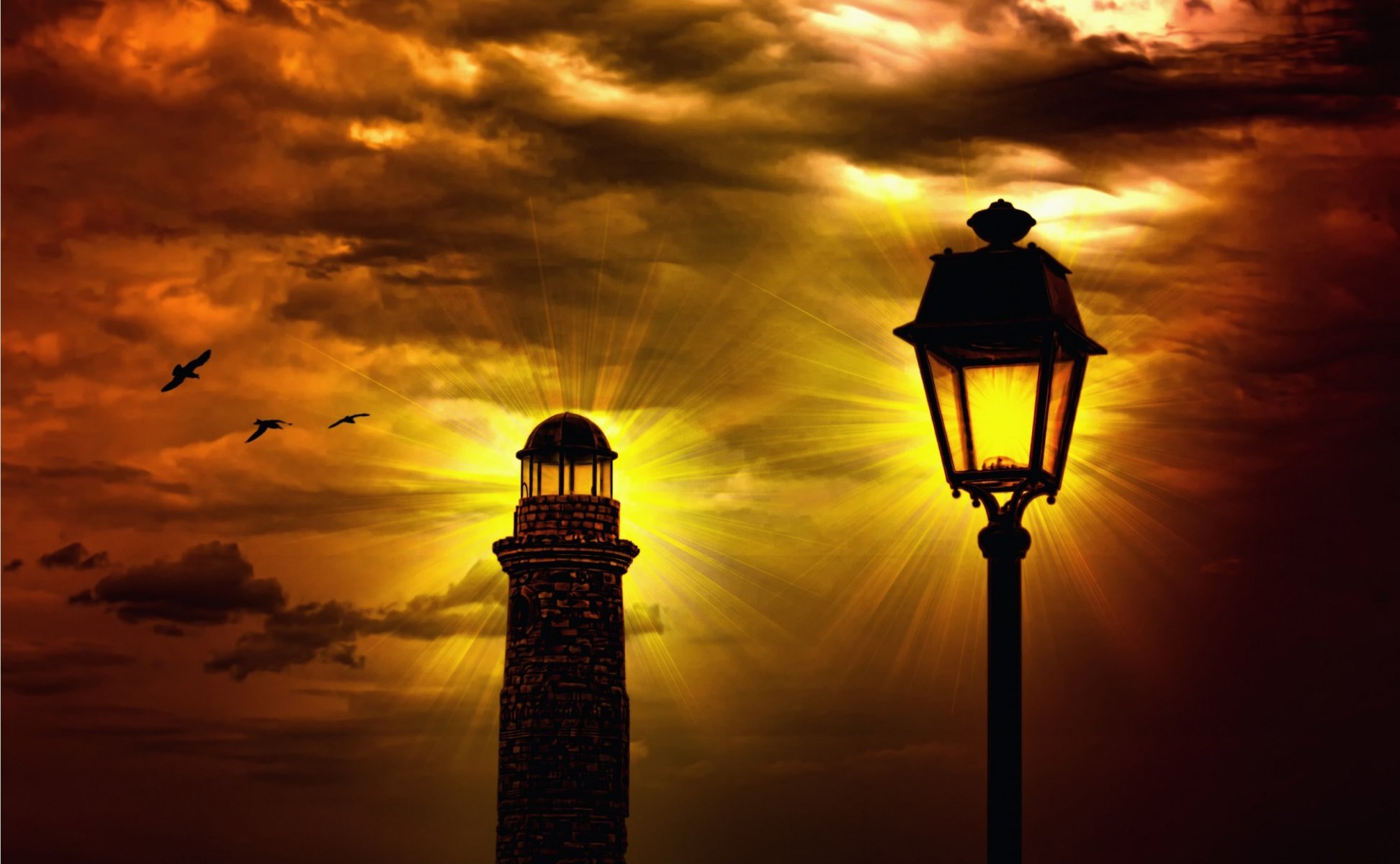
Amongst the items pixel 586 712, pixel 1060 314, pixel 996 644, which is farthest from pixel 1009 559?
pixel 586 712

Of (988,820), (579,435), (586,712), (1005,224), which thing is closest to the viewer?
(988,820)

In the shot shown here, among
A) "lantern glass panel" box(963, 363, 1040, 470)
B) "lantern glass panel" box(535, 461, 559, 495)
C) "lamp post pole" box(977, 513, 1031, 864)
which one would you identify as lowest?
"lamp post pole" box(977, 513, 1031, 864)

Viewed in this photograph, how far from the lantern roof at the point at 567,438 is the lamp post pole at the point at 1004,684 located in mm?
31166

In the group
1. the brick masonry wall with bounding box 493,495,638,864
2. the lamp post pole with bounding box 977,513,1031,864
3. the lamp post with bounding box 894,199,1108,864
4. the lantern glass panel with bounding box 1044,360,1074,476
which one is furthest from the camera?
the brick masonry wall with bounding box 493,495,638,864

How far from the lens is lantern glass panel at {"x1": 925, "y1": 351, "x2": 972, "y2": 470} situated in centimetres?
1027

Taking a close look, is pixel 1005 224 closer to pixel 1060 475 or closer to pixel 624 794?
pixel 1060 475

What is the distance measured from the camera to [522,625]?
39.3m

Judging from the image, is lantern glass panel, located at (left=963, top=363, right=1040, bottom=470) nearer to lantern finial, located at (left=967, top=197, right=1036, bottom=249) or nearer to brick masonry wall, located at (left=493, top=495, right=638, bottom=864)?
lantern finial, located at (left=967, top=197, right=1036, bottom=249)

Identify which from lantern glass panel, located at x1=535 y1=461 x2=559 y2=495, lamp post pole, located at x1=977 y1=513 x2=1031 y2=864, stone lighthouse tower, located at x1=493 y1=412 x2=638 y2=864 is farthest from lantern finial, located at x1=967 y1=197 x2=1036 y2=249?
lantern glass panel, located at x1=535 y1=461 x2=559 y2=495

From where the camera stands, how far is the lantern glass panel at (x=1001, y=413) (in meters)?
10.1

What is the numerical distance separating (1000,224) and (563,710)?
95.7 ft

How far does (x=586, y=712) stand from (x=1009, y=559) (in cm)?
2928

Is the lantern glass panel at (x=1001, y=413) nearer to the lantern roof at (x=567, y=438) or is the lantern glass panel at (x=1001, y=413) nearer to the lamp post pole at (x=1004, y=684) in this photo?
the lamp post pole at (x=1004, y=684)

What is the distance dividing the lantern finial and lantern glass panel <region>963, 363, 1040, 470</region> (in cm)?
75
